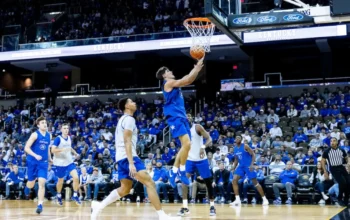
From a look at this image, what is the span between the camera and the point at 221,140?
776 inches

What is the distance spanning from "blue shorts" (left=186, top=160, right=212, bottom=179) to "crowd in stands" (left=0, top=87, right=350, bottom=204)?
12.8 feet

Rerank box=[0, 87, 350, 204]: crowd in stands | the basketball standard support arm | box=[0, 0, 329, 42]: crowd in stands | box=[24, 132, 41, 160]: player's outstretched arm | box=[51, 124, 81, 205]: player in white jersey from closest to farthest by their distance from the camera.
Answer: box=[24, 132, 41, 160]: player's outstretched arm
box=[51, 124, 81, 205]: player in white jersey
the basketball standard support arm
box=[0, 87, 350, 204]: crowd in stands
box=[0, 0, 329, 42]: crowd in stands

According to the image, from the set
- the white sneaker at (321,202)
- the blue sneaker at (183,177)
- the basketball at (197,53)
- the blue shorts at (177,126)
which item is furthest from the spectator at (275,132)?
the blue shorts at (177,126)

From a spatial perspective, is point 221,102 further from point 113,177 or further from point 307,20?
point 307,20

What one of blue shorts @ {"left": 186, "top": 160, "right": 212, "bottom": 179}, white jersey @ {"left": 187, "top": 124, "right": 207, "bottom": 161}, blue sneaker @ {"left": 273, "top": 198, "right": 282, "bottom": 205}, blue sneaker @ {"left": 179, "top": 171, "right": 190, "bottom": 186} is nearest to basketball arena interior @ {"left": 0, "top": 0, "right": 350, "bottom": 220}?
blue sneaker @ {"left": 273, "top": 198, "right": 282, "bottom": 205}

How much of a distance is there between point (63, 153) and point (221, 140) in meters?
8.51

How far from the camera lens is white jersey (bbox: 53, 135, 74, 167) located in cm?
1239

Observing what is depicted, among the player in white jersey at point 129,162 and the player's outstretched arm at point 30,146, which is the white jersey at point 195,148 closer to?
the player in white jersey at point 129,162

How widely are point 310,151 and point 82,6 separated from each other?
71.1 ft

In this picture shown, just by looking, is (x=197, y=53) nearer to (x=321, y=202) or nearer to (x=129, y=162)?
(x=129, y=162)

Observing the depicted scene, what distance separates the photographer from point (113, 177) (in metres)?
18.0

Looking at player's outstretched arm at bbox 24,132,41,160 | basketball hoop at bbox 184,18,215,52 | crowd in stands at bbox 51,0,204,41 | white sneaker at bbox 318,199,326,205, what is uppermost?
crowd in stands at bbox 51,0,204,41

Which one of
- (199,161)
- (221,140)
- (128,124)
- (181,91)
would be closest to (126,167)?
(128,124)

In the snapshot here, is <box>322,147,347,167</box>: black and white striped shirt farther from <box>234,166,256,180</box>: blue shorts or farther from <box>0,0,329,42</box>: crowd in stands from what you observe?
<box>0,0,329,42</box>: crowd in stands
